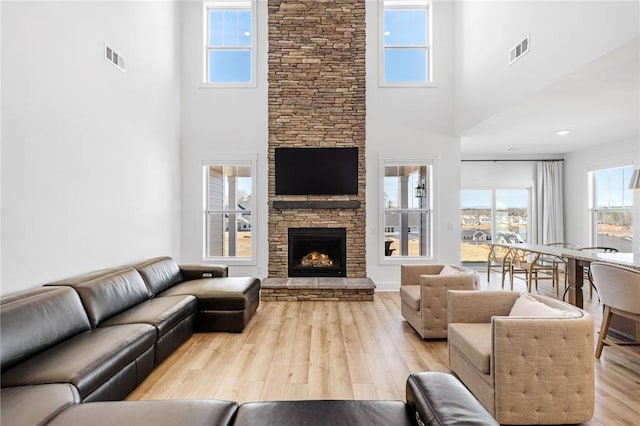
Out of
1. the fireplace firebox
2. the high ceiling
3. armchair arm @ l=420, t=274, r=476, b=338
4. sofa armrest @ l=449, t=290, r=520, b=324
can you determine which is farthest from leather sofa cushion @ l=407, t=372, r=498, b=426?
the fireplace firebox

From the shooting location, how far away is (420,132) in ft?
20.2

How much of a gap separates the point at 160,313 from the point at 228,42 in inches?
208

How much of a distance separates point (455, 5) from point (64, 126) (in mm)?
6339

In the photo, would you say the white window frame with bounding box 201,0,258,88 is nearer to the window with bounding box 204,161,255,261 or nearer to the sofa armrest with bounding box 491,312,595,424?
the window with bounding box 204,161,255,261

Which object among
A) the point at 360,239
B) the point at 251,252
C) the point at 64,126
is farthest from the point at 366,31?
the point at 64,126

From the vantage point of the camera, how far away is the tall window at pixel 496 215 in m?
8.30

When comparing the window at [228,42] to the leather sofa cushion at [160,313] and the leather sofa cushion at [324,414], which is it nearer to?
the leather sofa cushion at [160,313]

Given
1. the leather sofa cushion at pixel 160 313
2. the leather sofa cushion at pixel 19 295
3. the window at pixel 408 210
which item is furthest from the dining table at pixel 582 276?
the leather sofa cushion at pixel 19 295

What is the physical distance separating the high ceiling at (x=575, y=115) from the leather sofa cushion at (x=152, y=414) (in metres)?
3.78

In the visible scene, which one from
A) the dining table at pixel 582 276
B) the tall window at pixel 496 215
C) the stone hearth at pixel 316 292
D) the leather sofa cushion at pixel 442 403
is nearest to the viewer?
the leather sofa cushion at pixel 442 403

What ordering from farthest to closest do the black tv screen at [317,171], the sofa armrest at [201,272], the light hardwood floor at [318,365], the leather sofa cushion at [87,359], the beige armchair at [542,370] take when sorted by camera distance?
1. the black tv screen at [317,171]
2. the sofa armrest at [201,272]
3. the light hardwood floor at [318,365]
4. the beige armchair at [542,370]
5. the leather sofa cushion at [87,359]

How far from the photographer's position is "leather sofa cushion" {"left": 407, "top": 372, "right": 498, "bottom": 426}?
Answer: 1.20 meters

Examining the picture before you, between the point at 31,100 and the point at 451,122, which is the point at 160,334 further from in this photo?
the point at 451,122

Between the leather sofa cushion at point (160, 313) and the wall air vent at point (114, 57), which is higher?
the wall air vent at point (114, 57)
